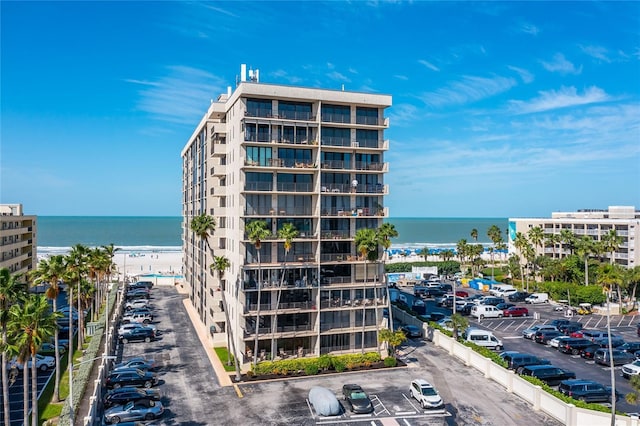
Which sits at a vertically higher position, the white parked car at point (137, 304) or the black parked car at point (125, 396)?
the white parked car at point (137, 304)

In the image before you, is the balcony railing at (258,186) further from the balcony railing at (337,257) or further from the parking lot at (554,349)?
the parking lot at (554,349)

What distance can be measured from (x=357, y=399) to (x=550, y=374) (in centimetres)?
1993

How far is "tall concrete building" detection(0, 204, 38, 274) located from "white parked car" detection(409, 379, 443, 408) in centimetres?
6698

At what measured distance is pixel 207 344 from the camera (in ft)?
193

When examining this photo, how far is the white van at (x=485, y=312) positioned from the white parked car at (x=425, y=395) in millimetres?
37041

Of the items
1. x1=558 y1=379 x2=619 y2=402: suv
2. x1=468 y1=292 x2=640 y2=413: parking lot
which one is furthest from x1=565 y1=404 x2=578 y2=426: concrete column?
x1=468 y1=292 x2=640 y2=413: parking lot

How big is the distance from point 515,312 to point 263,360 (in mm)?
45125

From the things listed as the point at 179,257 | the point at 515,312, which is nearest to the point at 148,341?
the point at 515,312

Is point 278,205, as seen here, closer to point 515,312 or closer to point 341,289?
point 341,289

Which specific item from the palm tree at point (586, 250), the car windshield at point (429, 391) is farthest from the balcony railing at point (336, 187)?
the palm tree at point (586, 250)

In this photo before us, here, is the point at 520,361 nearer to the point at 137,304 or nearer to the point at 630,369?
the point at 630,369

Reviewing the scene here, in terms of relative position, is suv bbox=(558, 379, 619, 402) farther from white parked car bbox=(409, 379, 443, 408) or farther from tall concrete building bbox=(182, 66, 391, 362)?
tall concrete building bbox=(182, 66, 391, 362)

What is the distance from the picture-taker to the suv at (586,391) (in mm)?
41406

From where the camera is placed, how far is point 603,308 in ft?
257
